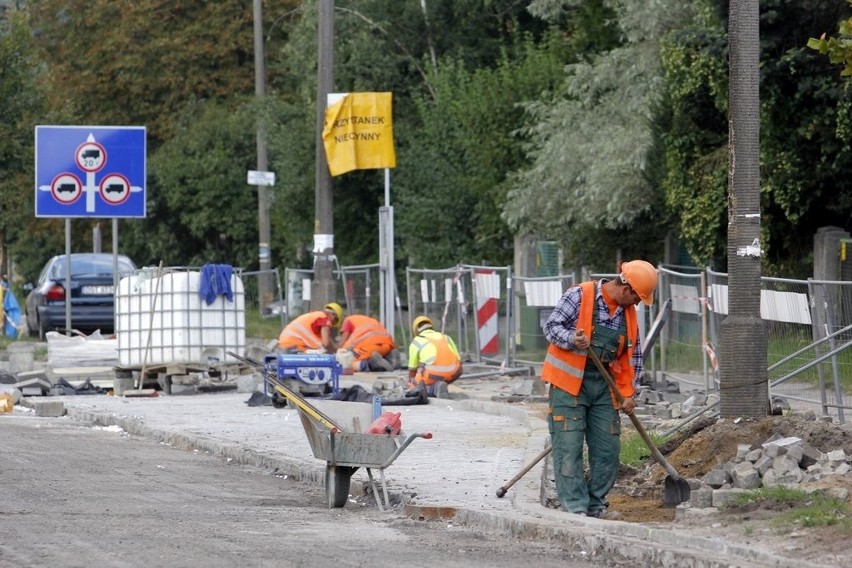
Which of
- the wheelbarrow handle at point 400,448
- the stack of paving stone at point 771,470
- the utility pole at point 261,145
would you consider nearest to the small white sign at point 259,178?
the utility pole at point 261,145

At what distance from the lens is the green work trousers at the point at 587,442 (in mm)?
10023

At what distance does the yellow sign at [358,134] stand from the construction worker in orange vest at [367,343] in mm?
2578

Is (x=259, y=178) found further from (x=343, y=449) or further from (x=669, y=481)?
(x=669, y=481)

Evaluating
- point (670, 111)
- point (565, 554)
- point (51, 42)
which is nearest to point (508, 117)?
point (670, 111)

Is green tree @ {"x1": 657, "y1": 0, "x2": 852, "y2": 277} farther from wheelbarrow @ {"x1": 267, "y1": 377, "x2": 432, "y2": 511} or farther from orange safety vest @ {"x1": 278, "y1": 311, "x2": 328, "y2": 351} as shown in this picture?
wheelbarrow @ {"x1": 267, "y1": 377, "x2": 432, "y2": 511}

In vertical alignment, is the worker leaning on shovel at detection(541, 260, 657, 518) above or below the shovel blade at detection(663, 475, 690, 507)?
above

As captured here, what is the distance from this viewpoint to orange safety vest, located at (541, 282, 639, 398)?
9.92 m

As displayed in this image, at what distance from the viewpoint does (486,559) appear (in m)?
8.62

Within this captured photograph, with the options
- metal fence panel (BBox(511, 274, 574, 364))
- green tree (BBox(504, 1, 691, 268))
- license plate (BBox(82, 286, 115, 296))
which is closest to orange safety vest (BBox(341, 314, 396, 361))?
metal fence panel (BBox(511, 274, 574, 364))

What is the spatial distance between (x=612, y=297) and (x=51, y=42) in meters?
48.9

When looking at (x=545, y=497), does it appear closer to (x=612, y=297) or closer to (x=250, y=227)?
(x=612, y=297)

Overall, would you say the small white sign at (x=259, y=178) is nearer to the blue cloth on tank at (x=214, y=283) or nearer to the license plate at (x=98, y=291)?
the license plate at (x=98, y=291)

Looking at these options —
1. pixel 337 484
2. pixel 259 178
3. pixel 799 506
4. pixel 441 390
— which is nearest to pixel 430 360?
pixel 441 390

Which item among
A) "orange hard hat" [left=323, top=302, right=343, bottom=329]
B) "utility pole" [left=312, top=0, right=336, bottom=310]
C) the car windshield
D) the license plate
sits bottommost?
"orange hard hat" [left=323, top=302, right=343, bottom=329]
